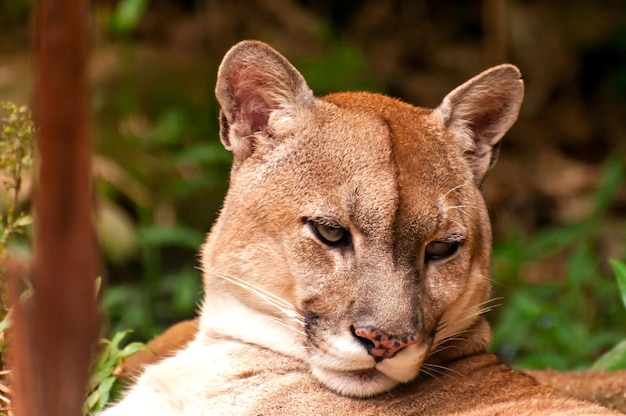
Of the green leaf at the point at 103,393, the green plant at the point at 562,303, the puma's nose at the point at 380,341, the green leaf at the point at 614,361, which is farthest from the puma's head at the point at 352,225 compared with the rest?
the green plant at the point at 562,303

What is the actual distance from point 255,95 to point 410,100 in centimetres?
753

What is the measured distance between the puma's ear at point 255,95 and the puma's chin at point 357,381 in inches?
43.7

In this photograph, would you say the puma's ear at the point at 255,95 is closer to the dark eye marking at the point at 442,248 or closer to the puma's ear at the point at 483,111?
→ the puma's ear at the point at 483,111

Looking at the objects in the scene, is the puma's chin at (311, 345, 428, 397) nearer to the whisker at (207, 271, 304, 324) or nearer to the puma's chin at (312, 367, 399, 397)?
the puma's chin at (312, 367, 399, 397)

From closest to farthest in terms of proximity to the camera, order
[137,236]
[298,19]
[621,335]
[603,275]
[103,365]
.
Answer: [103,365], [621,335], [137,236], [603,275], [298,19]

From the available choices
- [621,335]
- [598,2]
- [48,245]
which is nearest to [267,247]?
[48,245]

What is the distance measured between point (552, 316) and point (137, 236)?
3.45 meters

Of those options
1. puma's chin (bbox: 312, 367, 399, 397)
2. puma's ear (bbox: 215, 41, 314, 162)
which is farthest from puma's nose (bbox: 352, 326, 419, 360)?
puma's ear (bbox: 215, 41, 314, 162)

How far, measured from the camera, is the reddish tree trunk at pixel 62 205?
1329mm

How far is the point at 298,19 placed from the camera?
11.8 metres

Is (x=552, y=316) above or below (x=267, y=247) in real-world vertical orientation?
below

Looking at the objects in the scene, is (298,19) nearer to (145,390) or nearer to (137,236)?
(137,236)

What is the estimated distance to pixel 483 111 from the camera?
458cm

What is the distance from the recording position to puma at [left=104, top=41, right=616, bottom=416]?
377cm
